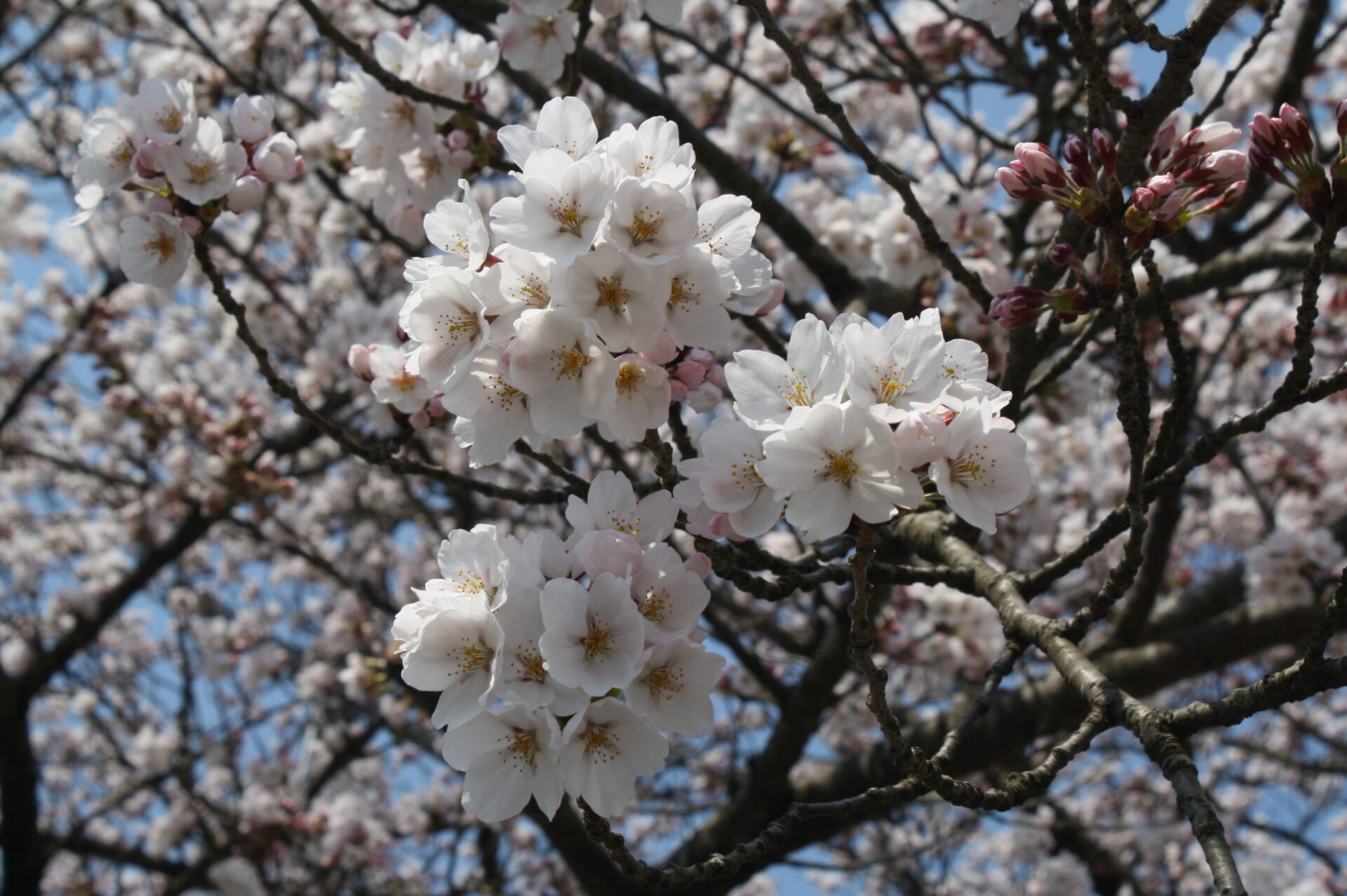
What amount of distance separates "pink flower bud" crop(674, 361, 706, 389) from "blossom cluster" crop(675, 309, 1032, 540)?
0.13 metres

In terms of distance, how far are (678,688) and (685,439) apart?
45 centimetres

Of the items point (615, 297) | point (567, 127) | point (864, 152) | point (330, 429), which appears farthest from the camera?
point (330, 429)

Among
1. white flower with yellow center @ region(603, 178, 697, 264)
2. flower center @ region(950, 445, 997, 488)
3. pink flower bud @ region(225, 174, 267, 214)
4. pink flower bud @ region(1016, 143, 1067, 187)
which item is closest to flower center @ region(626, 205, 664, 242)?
white flower with yellow center @ region(603, 178, 697, 264)

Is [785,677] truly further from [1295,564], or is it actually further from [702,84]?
[702,84]

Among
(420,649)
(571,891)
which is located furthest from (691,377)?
(571,891)

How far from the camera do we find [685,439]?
1.54 metres

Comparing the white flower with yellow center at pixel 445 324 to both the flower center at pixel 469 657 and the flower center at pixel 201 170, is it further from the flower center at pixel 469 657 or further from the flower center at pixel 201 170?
the flower center at pixel 201 170

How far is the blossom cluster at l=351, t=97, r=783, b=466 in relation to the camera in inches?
46.7

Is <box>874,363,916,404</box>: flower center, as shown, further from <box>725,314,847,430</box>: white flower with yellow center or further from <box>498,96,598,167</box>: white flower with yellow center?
<box>498,96,598,167</box>: white flower with yellow center

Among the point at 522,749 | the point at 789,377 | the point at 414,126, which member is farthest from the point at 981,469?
the point at 414,126

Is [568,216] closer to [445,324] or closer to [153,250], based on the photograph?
[445,324]

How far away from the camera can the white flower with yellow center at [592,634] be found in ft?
3.67

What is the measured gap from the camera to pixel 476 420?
1.34 m

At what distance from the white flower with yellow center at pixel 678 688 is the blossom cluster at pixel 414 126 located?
1.63m
